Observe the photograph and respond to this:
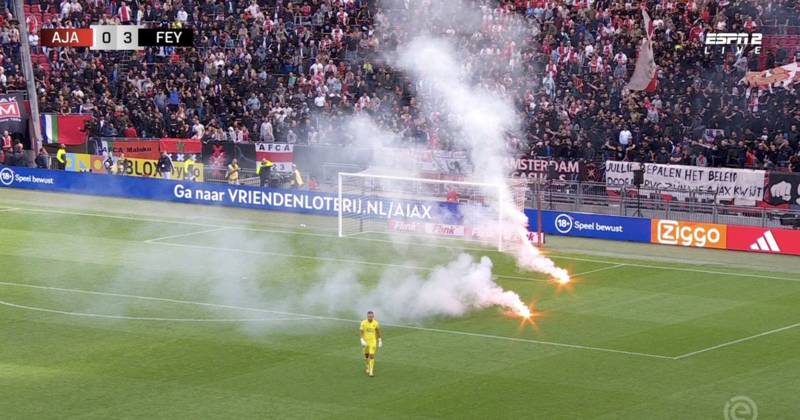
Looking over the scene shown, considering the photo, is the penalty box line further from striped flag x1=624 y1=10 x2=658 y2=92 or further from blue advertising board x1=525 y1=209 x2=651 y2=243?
striped flag x1=624 y1=10 x2=658 y2=92

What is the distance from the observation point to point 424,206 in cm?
4766

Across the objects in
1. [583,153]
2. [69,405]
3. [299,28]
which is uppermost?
[299,28]

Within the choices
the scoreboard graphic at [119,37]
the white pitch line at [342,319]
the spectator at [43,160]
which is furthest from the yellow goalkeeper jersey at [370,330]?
the spectator at [43,160]

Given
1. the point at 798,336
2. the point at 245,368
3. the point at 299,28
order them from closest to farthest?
the point at 245,368 < the point at 798,336 < the point at 299,28

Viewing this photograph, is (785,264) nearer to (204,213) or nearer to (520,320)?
(520,320)

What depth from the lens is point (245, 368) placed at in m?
30.2

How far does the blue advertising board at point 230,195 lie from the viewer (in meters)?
48.0

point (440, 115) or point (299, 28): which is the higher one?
point (299, 28)

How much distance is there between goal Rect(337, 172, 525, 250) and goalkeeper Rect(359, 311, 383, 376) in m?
16.1

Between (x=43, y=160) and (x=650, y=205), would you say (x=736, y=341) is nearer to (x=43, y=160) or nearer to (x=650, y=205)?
(x=650, y=205)

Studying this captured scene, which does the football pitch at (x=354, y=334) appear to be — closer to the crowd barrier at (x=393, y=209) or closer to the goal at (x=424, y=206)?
the crowd barrier at (x=393, y=209)

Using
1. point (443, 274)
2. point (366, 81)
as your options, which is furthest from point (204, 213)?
point (443, 274)

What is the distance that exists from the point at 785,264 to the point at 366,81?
64.6ft

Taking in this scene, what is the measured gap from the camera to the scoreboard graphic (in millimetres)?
58500
